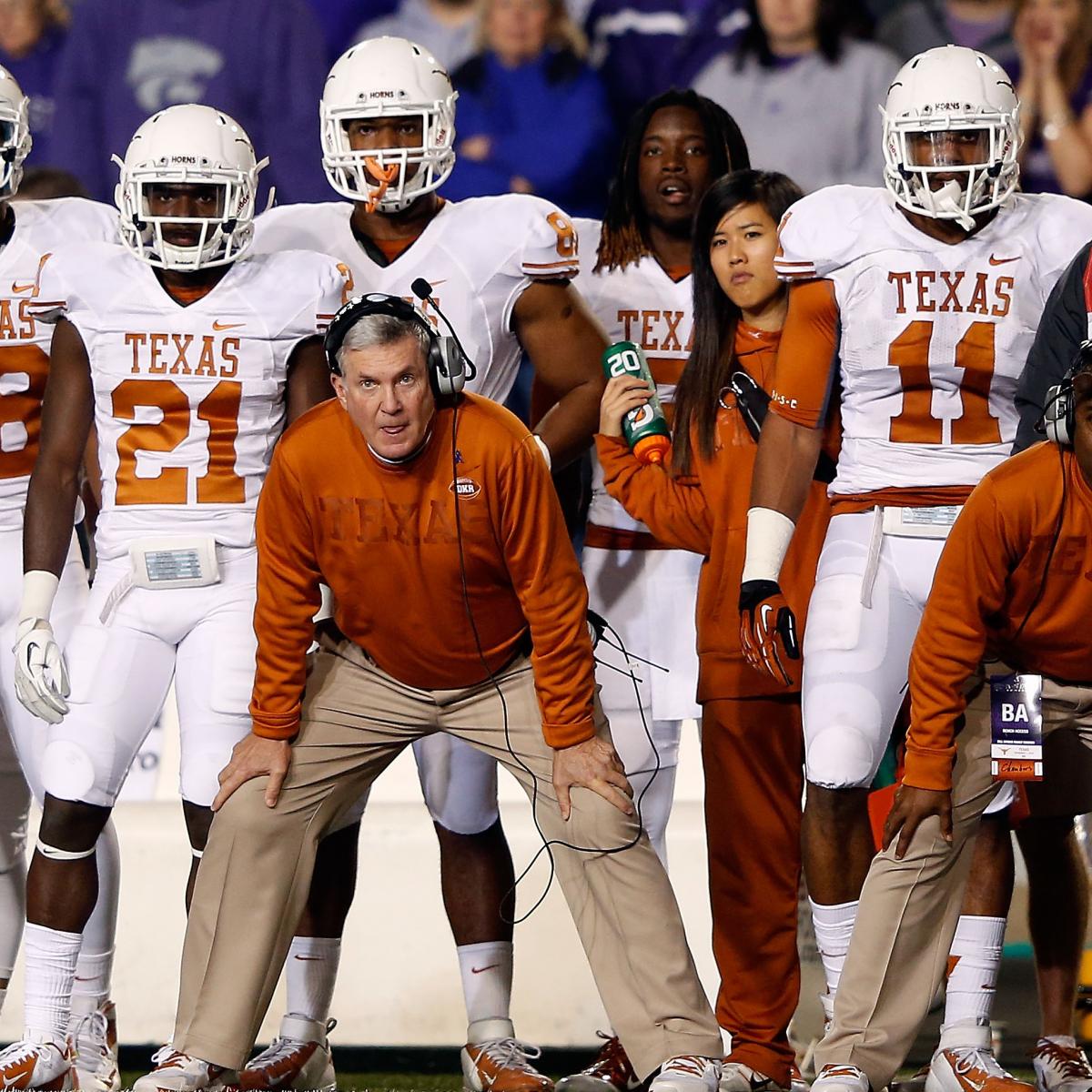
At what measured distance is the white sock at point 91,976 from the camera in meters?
3.01

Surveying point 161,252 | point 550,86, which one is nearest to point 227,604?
point 161,252

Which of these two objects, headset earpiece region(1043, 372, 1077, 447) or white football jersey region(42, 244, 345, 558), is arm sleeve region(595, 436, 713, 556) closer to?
white football jersey region(42, 244, 345, 558)

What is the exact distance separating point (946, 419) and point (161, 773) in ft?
6.10

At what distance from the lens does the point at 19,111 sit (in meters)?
3.11

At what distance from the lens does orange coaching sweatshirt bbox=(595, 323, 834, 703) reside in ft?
9.78

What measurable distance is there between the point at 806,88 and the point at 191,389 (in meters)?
1.93

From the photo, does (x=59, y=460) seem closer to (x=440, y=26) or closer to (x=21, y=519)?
(x=21, y=519)

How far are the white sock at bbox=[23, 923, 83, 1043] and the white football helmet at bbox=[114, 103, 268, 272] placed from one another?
3.29 ft

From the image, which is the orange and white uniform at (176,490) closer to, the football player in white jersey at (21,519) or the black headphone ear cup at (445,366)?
the football player in white jersey at (21,519)

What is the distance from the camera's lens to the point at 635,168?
10.9 feet

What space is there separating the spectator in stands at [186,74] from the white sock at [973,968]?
→ 2312mm

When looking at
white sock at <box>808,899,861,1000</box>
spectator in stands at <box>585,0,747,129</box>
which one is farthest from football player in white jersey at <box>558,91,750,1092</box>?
spectator in stands at <box>585,0,747,129</box>

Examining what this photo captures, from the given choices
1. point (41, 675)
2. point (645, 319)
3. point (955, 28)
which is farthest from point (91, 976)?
point (955, 28)

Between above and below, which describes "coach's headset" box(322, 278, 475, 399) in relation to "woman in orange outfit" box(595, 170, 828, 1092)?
above
